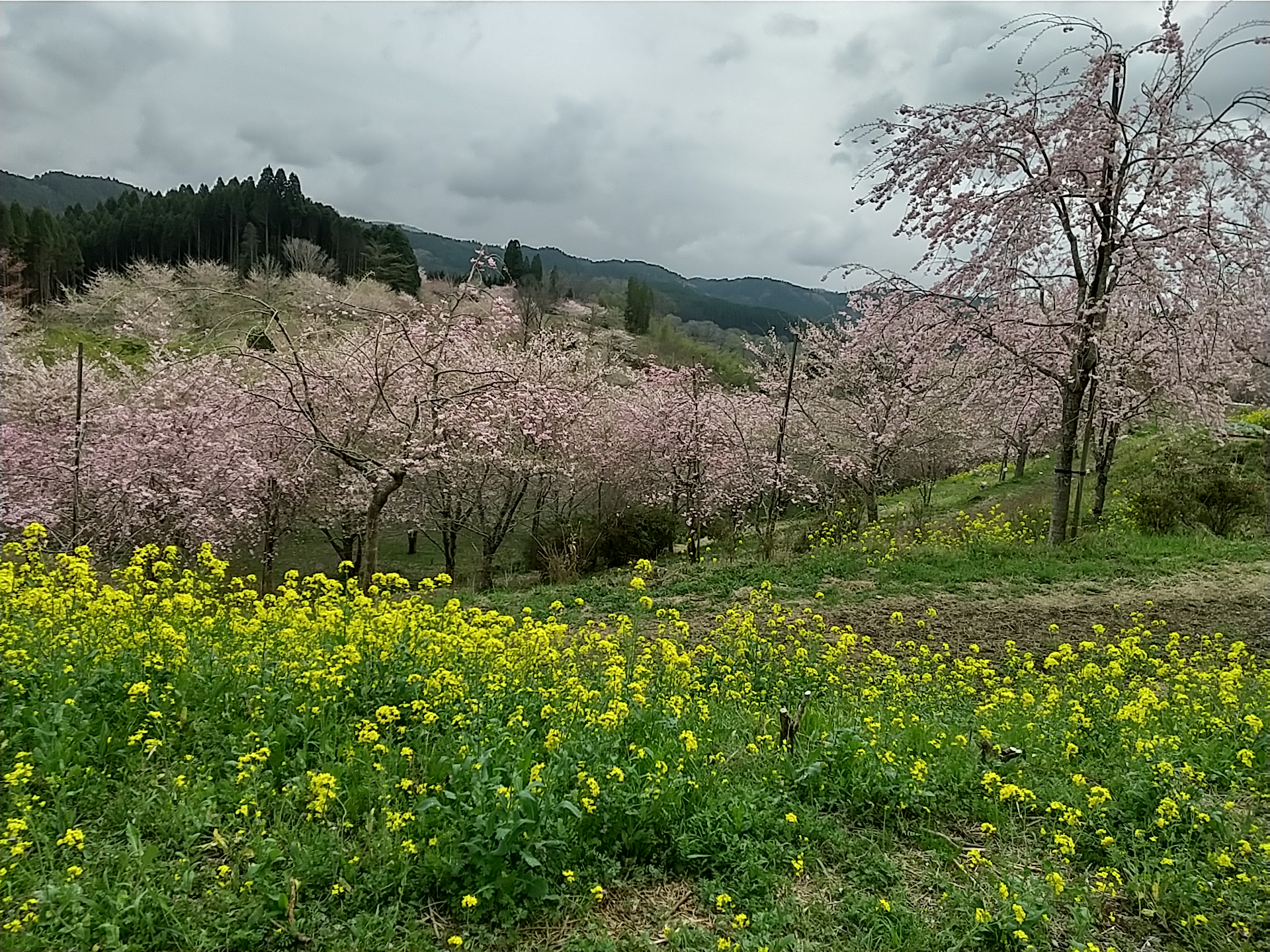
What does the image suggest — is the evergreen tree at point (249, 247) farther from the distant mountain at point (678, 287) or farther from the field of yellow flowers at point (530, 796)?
the field of yellow flowers at point (530, 796)

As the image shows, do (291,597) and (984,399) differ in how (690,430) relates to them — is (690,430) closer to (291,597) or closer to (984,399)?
(984,399)

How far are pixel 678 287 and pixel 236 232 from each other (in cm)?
6871

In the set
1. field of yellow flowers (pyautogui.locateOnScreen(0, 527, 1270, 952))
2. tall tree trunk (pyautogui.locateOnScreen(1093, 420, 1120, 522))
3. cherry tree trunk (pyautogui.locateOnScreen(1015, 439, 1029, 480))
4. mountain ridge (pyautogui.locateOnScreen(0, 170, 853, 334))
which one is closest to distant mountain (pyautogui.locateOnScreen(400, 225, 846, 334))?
mountain ridge (pyautogui.locateOnScreen(0, 170, 853, 334))

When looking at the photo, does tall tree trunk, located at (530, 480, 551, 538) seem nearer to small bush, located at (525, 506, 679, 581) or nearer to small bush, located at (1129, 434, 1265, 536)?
small bush, located at (525, 506, 679, 581)

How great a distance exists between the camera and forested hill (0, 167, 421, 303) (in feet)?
163

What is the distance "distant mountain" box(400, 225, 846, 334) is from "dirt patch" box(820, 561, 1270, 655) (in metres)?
46.5

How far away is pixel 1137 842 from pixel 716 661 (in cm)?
315

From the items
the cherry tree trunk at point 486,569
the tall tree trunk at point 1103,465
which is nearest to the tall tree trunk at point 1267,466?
the tall tree trunk at point 1103,465

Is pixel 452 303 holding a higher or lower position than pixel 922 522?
higher

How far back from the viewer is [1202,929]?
Answer: 2922 millimetres

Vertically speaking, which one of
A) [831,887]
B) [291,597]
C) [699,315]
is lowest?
[831,887]

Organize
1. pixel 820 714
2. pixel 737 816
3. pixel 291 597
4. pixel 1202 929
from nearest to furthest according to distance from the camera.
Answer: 1. pixel 1202 929
2. pixel 737 816
3. pixel 820 714
4. pixel 291 597

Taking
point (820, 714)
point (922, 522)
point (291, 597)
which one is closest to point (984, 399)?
point (922, 522)

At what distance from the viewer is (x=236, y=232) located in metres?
52.9
